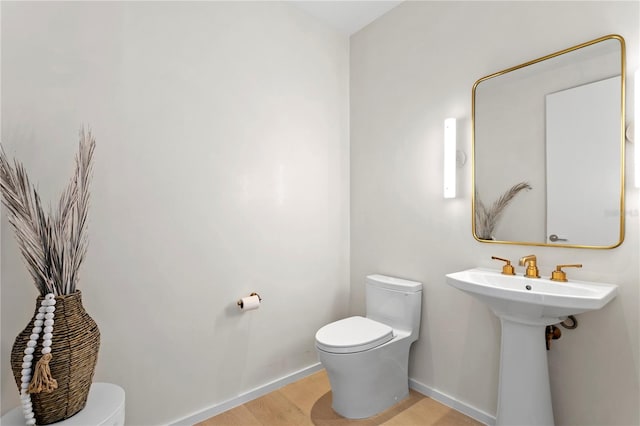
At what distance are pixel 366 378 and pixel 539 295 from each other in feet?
3.32

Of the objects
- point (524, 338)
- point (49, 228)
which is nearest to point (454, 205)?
point (524, 338)

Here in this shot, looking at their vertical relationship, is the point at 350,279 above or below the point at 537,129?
below

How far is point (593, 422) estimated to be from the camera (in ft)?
4.64

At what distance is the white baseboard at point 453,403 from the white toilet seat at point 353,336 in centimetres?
48

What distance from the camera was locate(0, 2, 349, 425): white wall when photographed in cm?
139

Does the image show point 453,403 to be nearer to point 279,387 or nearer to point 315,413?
point 315,413

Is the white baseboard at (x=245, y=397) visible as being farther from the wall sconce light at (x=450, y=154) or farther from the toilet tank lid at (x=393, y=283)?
the wall sconce light at (x=450, y=154)

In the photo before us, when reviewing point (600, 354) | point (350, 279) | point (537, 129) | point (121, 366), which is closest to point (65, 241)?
point (121, 366)

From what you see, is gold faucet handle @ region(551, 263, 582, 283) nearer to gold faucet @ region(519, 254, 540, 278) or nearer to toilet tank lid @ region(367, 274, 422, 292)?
gold faucet @ region(519, 254, 540, 278)

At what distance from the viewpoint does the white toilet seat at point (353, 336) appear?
68.1 inches

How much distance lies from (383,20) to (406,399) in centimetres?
251

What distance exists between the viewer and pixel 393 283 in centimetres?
208

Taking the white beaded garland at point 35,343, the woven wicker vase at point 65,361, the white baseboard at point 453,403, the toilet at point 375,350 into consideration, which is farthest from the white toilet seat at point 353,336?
the white beaded garland at point 35,343

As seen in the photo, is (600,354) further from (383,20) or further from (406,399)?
(383,20)
